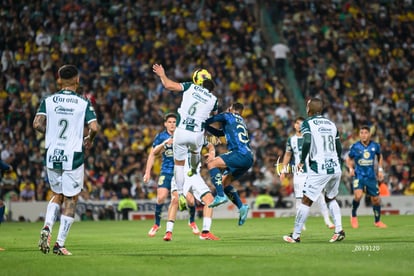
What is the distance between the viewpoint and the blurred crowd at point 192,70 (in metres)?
31.7

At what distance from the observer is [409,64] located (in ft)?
124

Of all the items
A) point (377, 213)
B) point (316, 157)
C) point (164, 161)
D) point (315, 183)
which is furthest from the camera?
point (377, 213)

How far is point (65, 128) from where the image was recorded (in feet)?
41.6

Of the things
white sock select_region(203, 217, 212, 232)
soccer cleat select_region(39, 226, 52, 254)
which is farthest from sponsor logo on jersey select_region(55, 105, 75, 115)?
white sock select_region(203, 217, 212, 232)

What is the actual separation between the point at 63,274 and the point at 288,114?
24.9 m

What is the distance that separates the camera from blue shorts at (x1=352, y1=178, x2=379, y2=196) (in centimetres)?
2341

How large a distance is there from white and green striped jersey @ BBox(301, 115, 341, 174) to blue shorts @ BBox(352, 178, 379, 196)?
8379 millimetres

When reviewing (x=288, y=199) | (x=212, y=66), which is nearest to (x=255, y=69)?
(x=212, y=66)

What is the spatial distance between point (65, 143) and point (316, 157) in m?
4.90

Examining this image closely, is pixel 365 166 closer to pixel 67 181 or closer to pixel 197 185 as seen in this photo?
pixel 197 185

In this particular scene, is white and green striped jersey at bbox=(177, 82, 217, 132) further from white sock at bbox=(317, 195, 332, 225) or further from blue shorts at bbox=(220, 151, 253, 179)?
white sock at bbox=(317, 195, 332, 225)

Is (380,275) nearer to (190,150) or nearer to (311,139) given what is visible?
(311,139)

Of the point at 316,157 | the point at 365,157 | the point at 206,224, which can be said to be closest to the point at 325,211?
the point at 365,157

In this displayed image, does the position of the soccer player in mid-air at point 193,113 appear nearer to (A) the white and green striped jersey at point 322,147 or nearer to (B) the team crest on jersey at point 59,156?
(A) the white and green striped jersey at point 322,147
